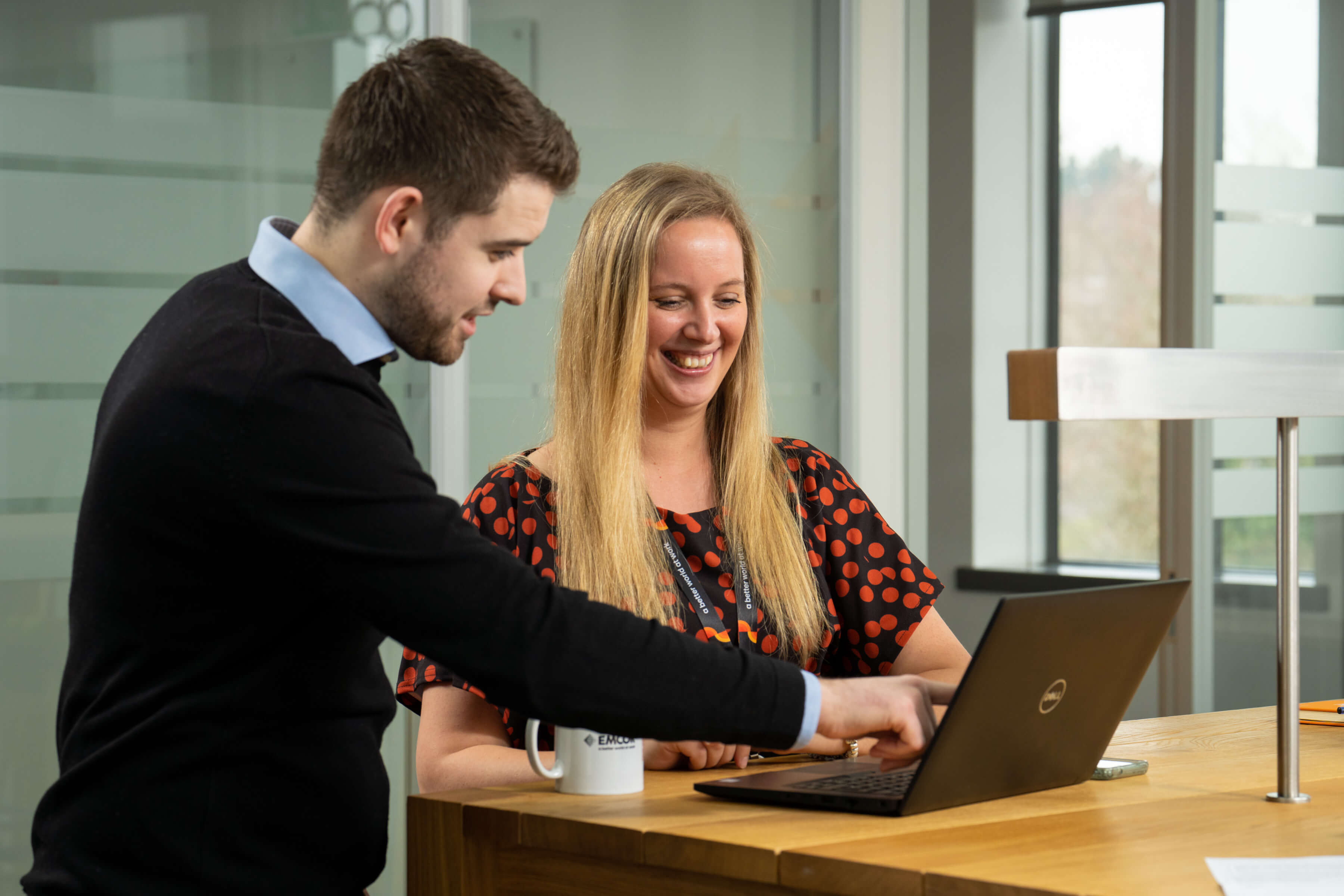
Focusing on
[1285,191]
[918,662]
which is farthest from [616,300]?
[1285,191]

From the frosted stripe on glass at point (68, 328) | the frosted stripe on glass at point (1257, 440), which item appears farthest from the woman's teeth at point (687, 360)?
the frosted stripe on glass at point (1257, 440)

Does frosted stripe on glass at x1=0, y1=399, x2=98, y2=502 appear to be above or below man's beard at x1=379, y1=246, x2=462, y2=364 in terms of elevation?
below

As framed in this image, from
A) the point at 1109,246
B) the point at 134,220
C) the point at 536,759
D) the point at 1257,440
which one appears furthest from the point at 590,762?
the point at 1109,246

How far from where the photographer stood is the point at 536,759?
1.36 metres

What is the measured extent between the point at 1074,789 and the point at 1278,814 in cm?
18

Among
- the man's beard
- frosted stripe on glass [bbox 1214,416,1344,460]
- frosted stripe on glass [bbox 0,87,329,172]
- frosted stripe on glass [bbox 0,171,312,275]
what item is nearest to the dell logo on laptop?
the man's beard

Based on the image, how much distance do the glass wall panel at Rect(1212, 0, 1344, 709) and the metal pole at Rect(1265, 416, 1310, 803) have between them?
2548 mm

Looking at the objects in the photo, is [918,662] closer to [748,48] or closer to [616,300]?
[616,300]

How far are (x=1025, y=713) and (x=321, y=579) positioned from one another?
0.60 m

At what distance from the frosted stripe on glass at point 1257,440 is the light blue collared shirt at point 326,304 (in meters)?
2.81

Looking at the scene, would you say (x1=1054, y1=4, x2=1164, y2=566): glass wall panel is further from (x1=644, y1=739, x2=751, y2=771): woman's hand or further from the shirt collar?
the shirt collar

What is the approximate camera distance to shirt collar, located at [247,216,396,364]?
1268mm

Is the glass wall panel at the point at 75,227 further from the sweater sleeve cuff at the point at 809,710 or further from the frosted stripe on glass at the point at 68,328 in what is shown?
the sweater sleeve cuff at the point at 809,710

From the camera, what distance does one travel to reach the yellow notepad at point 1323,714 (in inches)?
72.9
